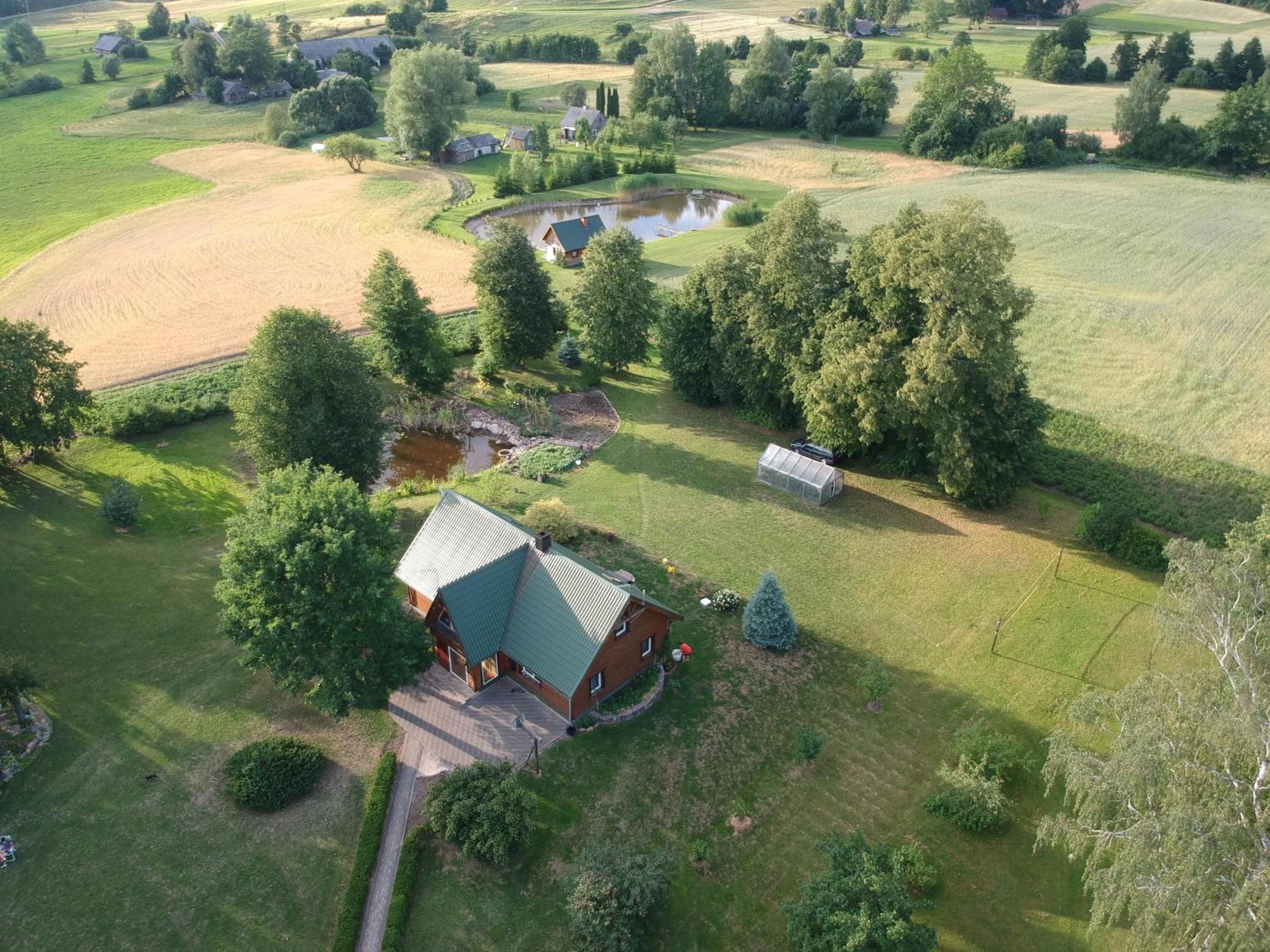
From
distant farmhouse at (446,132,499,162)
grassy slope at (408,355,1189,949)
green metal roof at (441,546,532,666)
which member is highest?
distant farmhouse at (446,132,499,162)

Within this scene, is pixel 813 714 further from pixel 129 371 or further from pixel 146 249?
pixel 146 249

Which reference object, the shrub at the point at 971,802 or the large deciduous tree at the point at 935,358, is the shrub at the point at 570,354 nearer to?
the large deciduous tree at the point at 935,358

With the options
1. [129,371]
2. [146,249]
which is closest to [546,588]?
[129,371]

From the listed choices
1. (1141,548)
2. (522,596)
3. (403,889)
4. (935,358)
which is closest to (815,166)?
(935,358)

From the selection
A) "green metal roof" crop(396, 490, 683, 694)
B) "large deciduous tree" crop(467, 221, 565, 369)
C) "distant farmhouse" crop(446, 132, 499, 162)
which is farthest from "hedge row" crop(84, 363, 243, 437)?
"distant farmhouse" crop(446, 132, 499, 162)

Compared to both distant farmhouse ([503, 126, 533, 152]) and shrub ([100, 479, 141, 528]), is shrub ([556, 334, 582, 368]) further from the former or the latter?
distant farmhouse ([503, 126, 533, 152])
